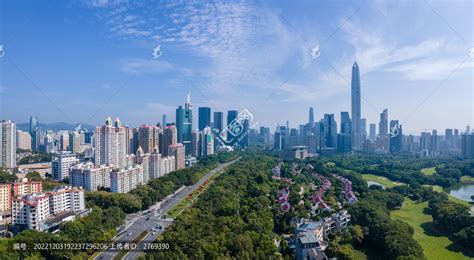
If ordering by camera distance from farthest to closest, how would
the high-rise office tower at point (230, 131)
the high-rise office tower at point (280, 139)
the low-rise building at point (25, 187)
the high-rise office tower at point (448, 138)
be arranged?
the high-rise office tower at point (448, 138), the high-rise office tower at point (280, 139), the high-rise office tower at point (230, 131), the low-rise building at point (25, 187)

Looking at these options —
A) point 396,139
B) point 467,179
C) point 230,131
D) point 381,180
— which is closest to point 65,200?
point 381,180

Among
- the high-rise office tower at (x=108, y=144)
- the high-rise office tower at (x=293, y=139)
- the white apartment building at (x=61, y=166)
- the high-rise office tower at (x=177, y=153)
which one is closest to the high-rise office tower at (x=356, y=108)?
the high-rise office tower at (x=293, y=139)

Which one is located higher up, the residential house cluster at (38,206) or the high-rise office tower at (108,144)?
the high-rise office tower at (108,144)

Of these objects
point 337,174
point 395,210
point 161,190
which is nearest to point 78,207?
point 161,190

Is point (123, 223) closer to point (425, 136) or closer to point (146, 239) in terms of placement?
point (146, 239)

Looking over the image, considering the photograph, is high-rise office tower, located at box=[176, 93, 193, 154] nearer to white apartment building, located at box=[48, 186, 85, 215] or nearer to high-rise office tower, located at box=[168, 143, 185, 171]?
high-rise office tower, located at box=[168, 143, 185, 171]

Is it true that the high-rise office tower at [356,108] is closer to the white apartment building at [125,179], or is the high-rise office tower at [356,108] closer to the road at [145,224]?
the white apartment building at [125,179]

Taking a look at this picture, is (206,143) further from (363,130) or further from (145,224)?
(363,130)

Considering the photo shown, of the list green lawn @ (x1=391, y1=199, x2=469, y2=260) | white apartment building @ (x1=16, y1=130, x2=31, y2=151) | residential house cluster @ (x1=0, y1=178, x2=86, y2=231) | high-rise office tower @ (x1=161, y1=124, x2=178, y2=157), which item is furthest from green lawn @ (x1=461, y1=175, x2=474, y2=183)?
white apartment building @ (x1=16, y1=130, x2=31, y2=151)
